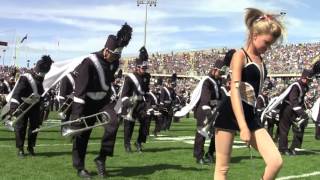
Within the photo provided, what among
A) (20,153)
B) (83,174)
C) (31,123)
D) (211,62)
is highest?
(31,123)

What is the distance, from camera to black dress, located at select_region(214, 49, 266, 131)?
5750 millimetres

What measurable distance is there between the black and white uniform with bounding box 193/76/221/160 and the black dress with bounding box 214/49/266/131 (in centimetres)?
535

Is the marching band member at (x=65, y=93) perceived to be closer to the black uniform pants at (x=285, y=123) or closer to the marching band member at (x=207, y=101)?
the marching band member at (x=207, y=101)

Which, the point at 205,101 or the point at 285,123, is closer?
the point at 205,101

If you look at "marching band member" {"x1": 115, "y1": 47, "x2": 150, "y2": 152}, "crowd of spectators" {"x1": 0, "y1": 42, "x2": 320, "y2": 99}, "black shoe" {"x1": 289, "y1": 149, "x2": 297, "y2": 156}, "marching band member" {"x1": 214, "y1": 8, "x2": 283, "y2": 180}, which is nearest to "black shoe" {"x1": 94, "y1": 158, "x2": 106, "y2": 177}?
"marching band member" {"x1": 214, "y1": 8, "x2": 283, "y2": 180}

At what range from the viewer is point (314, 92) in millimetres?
43656

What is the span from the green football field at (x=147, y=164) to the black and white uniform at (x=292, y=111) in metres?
0.44

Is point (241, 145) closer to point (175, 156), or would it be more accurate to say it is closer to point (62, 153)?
point (175, 156)

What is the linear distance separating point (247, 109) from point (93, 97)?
3.63 metres

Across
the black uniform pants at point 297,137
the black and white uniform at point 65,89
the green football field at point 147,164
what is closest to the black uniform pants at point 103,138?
the green football field at point 147,164

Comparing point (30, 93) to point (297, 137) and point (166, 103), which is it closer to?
point (297, 137)

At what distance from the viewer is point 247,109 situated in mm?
5828

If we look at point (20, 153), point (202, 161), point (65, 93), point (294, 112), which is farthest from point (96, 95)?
point (294, 112)

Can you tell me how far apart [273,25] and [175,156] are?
6.99m
